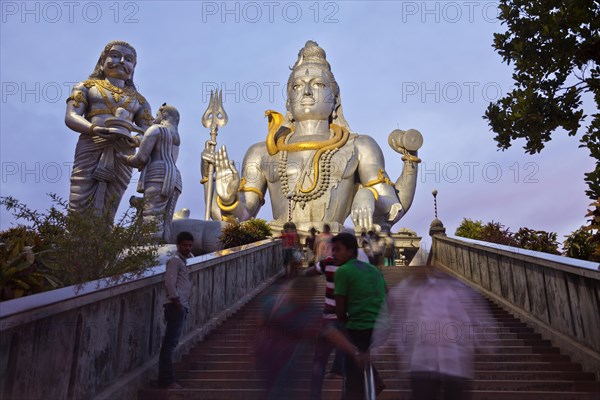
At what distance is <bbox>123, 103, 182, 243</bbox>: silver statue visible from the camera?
7633 mm

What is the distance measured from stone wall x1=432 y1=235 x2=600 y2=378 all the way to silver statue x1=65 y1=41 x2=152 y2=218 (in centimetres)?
596

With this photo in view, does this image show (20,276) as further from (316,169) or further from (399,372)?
(316,169)

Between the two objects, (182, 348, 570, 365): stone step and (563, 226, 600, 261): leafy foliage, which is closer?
(182, 348, 570, 365): stone step

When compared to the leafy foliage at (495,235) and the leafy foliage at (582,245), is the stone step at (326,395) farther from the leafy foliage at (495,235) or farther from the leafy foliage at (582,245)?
the leafy foliage at (495,235)

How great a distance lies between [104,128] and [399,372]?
586cm

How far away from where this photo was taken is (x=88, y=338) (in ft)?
10.3

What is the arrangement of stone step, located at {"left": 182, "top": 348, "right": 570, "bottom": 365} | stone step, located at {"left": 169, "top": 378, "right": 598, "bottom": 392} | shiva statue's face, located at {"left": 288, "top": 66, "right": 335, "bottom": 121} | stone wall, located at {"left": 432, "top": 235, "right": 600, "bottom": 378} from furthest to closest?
shiva statue's face, located at {"left": 288, "top": 66, "right": 335, "bottom": 121} → stone step, located at {"left": 182, "top": 348, "right": 570, "bottom": 365} → stone wall, located at {"left": 432, "top": 235, "right": 600, "bottom": 378} → stone step, located at {"left": 169, "top": 378, "right": 598, "bottom": 392}

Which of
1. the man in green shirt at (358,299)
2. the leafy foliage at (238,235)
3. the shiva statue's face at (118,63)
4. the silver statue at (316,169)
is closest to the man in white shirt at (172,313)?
the man in green shirt at (358,299)

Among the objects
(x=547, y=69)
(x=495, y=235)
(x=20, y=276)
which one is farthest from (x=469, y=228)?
(x=20, y=276)

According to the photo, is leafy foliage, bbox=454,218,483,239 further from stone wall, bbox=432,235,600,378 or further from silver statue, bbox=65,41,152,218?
silver statue, bbox=65,41,152,218

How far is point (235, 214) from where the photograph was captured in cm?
1491

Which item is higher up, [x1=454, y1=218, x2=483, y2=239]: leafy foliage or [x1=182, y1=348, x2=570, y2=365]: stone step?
[x1=454, y1=218, x2=483, y2=239]: leafy foliage

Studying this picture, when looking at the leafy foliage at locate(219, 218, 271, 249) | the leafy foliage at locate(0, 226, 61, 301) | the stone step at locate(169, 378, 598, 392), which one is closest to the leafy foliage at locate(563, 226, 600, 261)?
the stone step at locate(169, 378, 598, 392)

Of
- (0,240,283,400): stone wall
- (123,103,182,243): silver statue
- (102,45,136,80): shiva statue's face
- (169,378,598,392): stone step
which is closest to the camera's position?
(0,240,283,400): stone wall
